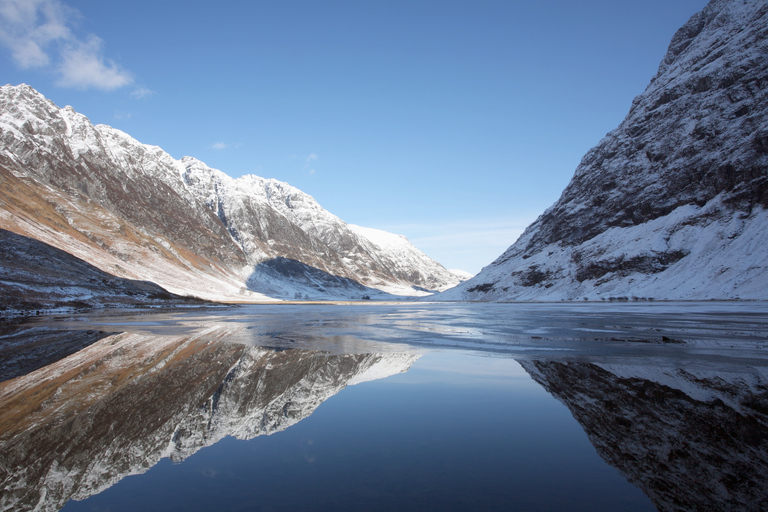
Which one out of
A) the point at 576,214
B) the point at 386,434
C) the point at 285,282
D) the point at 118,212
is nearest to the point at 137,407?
the point at 386,434

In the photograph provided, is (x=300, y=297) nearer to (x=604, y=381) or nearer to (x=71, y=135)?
(x=71, y=135)

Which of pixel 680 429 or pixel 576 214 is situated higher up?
pixel 576 214

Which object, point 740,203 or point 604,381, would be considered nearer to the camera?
point 604,381

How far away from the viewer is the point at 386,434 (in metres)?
7.68

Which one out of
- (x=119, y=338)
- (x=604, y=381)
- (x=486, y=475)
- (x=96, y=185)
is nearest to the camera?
(x=486, y=475)

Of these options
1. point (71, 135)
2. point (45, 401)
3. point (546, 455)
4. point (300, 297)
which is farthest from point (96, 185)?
point (546, 455)

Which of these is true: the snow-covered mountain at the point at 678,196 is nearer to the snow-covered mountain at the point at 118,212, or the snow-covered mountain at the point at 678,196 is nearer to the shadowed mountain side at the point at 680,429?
the shadowed mountain side at the point at 680,429

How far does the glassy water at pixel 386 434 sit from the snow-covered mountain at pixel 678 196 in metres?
79.7

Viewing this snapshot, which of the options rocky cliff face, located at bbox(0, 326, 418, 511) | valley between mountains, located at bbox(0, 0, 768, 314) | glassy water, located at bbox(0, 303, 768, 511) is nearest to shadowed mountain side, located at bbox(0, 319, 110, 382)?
glassy water, located at bbox(0, 303, 768, 511)

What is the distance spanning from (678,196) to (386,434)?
129025 mm

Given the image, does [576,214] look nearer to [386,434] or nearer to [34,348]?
[34,348]

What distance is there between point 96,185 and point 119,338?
15140cm

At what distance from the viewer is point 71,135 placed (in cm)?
15738

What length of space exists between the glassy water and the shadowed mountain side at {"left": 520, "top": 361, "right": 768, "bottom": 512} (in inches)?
1.4
